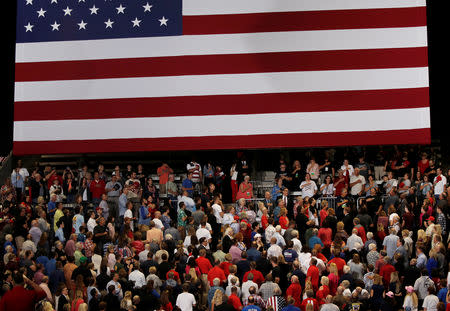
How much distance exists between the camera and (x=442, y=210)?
928 inches

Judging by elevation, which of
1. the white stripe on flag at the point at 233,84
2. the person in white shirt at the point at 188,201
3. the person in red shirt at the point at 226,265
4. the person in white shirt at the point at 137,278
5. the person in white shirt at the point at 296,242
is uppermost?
the white stripe on flag at the point at 233,84

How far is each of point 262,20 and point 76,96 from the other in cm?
565

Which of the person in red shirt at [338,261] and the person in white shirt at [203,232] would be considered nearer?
the person in red shirt at [338,261]

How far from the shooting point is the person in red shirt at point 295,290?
64.5ft

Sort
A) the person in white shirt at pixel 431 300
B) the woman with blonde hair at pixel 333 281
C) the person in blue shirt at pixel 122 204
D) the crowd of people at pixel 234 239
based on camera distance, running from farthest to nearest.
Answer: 1. the person in blue shirt at pixel 122 204
2. the woman with blonde hair at pixel 333 281
3. the crowd of people at pixel 234 239
4. the person in white shirt at pixel 431 300

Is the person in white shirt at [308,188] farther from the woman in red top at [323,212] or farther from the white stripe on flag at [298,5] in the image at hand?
the white stripe on flag at [298,5]

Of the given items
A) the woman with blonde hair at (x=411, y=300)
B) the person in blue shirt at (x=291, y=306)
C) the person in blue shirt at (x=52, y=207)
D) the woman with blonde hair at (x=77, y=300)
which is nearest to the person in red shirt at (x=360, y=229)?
the woman with blonde hair at (x=411, y=300)

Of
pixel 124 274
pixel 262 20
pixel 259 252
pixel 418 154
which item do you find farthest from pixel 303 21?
pixel 124 274

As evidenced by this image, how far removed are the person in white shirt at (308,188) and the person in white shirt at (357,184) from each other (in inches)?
41.0

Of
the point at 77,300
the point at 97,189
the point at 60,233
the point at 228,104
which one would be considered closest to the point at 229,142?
the point at 228,104

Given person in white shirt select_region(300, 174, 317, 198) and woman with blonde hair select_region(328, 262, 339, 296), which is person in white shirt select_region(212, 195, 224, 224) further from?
woman with blonde hair select_region(328, 262, 339, 296)

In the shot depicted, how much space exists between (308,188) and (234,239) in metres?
4.60

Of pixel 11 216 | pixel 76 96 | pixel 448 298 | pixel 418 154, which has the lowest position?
pixel 448 298

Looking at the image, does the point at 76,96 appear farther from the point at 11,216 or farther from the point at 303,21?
the point at 303,21
